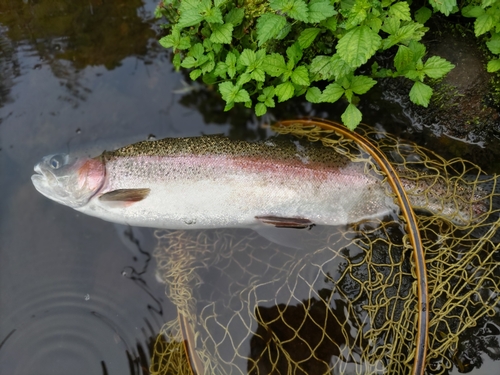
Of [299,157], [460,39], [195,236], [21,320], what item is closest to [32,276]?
[21,320]

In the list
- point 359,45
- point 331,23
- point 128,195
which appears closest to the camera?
point 359,45

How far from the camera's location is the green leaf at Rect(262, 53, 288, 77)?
248 centimetres

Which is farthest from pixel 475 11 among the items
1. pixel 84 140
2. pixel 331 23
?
pixel 84 140

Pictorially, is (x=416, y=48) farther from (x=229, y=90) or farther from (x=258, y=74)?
(x=229, y=90)

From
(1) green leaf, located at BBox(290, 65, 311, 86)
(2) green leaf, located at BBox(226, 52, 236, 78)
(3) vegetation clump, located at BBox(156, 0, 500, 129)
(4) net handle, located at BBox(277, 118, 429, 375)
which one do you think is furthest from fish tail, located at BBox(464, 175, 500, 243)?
(2) green leaf, located at BBox(226, 52, 236, 78)

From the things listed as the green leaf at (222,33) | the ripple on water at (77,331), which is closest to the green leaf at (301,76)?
the green leaf at (222,33)

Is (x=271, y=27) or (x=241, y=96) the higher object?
(x=271, y=27)

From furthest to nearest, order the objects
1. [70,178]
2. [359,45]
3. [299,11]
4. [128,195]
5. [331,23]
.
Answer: [70,178] → [128,195] → [331,23] → [299,11] → [359,45]

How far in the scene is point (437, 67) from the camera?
2.36m

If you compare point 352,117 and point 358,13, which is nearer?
point 358,13

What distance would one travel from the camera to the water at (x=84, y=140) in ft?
9.90

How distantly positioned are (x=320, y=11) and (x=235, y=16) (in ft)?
2.18

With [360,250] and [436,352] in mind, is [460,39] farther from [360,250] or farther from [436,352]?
[436,352]

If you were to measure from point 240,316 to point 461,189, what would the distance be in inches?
79.4
